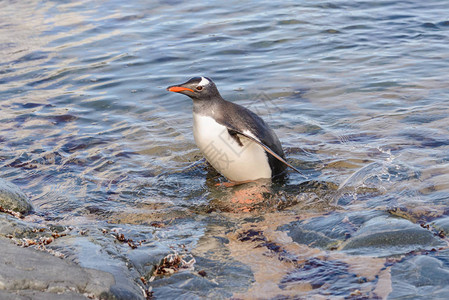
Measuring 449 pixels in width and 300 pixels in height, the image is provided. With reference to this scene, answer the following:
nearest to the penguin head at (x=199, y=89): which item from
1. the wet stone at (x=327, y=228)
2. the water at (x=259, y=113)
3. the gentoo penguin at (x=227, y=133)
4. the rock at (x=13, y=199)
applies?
the gentoo penguin at (x=227, y=133)

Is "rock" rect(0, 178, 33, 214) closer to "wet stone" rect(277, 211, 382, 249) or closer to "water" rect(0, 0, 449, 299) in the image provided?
"water" rect(0, 0, 449, 299)

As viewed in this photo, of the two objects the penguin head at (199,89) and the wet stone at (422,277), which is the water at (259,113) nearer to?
the wet stone at (422,277)

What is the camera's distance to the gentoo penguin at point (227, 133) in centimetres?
567

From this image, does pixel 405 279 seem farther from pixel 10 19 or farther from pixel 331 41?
pixel 10 19

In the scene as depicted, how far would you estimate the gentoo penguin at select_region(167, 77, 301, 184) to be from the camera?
5.67 metres

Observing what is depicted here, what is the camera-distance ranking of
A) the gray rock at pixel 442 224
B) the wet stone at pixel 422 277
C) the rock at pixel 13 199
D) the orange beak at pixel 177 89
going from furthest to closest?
the orange beak at pixel 177 89 < the rock at pixel 13 199 < the gray rock at pixel 442 224 < the wet stone at pixel 422 277

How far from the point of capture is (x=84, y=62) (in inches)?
397

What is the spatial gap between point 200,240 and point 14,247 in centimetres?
152

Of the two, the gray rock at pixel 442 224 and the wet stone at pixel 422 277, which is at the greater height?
the wet stone at pixel 422 277

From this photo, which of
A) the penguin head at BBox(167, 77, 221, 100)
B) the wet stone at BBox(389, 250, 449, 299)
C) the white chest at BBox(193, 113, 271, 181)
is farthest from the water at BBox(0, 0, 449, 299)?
the penguin head at BBox(167, 77, 221, 100)

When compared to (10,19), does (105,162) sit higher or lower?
lower

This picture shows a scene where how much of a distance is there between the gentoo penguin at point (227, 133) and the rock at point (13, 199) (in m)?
1.64

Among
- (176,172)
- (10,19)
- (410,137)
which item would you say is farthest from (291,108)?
(10,19)

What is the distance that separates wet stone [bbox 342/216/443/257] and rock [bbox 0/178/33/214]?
2.61 m
